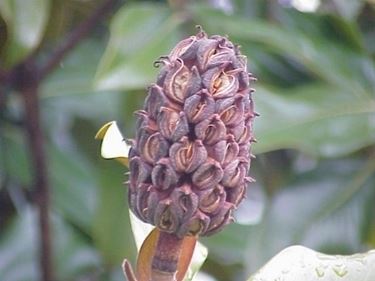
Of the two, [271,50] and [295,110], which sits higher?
[271,50]

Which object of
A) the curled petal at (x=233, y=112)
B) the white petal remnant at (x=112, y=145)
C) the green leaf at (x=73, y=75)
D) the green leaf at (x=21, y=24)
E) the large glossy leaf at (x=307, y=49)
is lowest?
the curled petal at (x=233, y=112)

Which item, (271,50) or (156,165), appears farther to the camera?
(271,50)

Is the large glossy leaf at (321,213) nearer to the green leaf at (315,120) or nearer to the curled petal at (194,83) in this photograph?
the green leaf at (315,120)

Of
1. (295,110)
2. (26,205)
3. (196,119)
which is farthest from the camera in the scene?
(26,205)

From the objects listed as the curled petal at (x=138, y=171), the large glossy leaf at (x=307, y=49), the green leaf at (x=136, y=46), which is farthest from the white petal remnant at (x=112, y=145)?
the large glossy leaf at (x=307, y=49)

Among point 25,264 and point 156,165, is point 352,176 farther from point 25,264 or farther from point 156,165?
point 156,165

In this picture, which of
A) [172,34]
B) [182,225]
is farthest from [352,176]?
[182,225]

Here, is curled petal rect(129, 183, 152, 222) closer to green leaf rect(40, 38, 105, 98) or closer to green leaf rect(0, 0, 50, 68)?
green leaf rect(0, 0, 50, 68)

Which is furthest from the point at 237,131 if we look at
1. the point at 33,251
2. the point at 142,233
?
the point at 33,251
